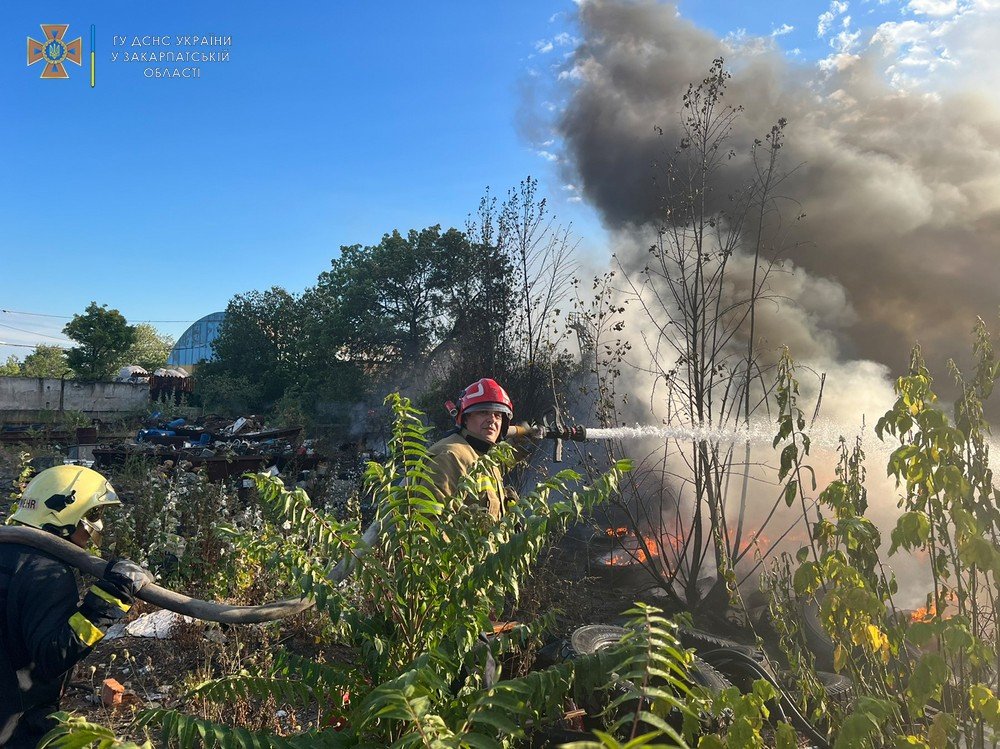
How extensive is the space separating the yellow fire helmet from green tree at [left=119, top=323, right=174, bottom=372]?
122 feet

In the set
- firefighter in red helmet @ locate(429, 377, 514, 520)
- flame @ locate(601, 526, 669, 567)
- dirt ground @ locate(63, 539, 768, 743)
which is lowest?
dirt ground @ locate(63, 539, 768, 743)

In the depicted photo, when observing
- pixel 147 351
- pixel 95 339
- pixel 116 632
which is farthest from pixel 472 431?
pixel 147 351

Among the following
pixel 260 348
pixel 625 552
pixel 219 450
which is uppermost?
pixel 260 348

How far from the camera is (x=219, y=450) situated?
14.3m

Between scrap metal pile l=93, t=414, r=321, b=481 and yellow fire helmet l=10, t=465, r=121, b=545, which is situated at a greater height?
yellow fire helmet l=10, t=465, r=121, b=545

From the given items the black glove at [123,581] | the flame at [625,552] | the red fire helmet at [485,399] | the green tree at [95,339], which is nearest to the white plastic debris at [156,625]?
the black glove at [123,581]

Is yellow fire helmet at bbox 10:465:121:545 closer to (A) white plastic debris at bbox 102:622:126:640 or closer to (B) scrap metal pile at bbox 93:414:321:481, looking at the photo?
(A) white plastic debris at bbox 102:622:126:640

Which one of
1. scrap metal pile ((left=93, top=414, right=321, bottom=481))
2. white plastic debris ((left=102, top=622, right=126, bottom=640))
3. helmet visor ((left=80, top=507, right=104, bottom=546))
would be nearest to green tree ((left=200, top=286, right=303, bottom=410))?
scrap metal pile ((left=93, top=414, right=321, bottom=481))

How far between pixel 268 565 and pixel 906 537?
2.15 metres

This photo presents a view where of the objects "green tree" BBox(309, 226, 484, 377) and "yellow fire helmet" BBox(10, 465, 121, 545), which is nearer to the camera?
"yellow fire helmet" BBox(10, 465, 121, 545)

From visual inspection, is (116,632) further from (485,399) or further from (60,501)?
(485,399)

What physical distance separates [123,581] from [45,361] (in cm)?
5797

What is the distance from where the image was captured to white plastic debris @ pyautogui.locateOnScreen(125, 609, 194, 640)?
5.02 metres

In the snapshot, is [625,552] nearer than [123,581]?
No
